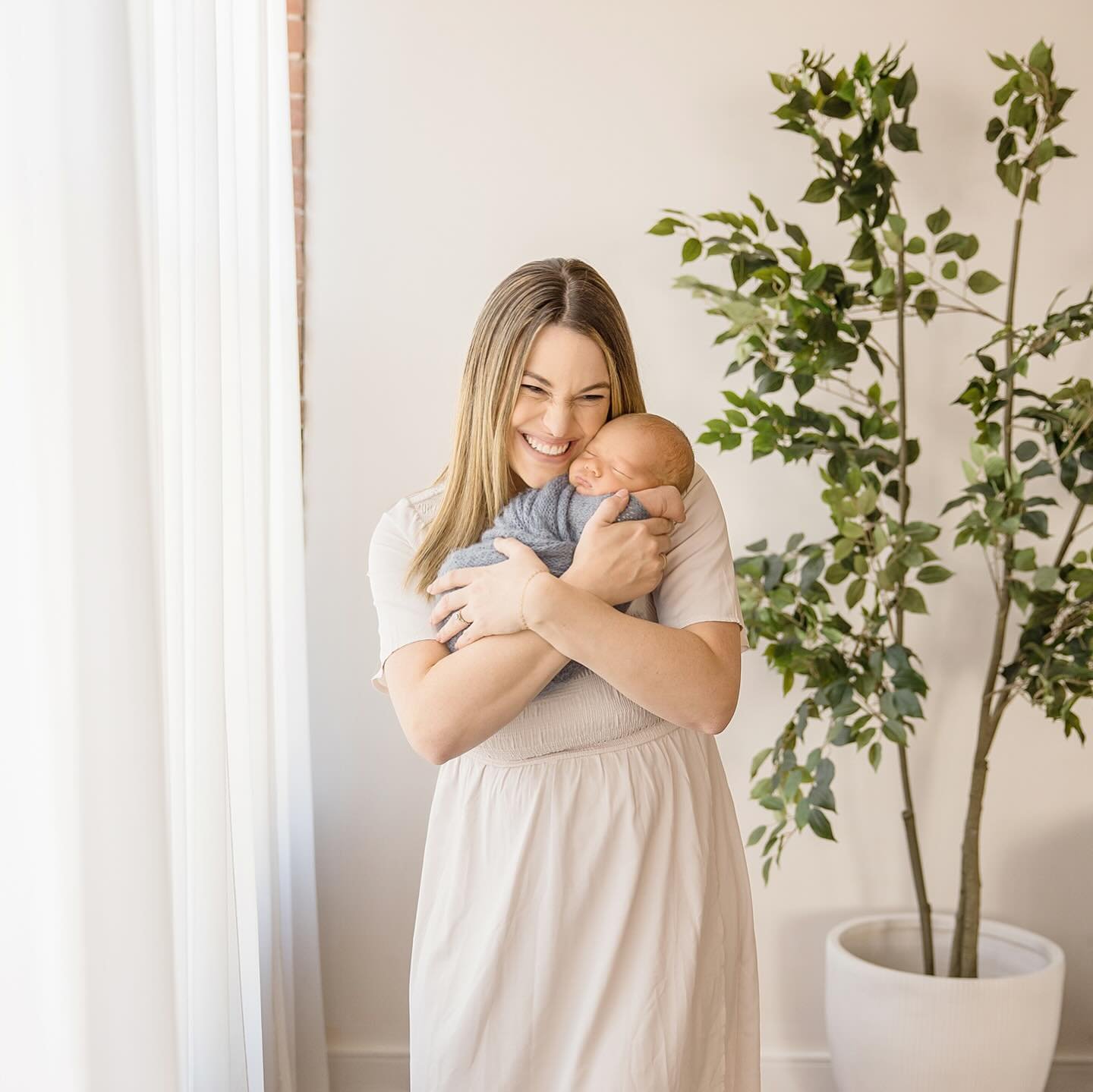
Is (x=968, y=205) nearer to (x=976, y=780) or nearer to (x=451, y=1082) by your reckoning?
(x=976, y=780)

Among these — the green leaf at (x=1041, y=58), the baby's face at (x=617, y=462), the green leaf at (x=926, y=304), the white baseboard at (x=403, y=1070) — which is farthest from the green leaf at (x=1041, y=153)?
the white baseboard at (x=403, y=1070)

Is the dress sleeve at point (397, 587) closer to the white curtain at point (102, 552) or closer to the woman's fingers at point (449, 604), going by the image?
the woman's fingers at point (449, 604)

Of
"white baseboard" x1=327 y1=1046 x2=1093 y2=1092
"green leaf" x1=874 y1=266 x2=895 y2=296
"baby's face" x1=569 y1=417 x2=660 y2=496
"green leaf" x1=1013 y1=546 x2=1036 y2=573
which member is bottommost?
"white baseboard" x1=327 y1=1046 x2=1093 y2=1092

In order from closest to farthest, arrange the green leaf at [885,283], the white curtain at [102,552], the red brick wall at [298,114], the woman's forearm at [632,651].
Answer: the white curtain at [102,552] → the woman's forearm at [632,651] → the green leaf at [885,283] → the red brick wall at [298,114]

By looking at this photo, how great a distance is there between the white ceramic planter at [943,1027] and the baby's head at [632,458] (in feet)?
4.79

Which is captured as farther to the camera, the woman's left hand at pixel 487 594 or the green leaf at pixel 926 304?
the green leaf at pixel 926 304

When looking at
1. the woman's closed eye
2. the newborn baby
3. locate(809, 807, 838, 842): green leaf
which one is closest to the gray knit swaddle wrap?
the newborn baby

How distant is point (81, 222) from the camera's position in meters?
0.93

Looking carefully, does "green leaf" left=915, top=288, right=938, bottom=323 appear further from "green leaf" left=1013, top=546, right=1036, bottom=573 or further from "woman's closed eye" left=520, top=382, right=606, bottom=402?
"woman's closed eye" left=520, top=382, right=606, bottom=402

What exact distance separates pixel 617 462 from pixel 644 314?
1.40 m

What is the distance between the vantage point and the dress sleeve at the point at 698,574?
1.40 meters

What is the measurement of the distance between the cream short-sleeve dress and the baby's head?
103 mm

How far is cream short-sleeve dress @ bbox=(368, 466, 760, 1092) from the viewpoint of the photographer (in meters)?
1.37

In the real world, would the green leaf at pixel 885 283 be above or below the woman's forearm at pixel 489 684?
above
